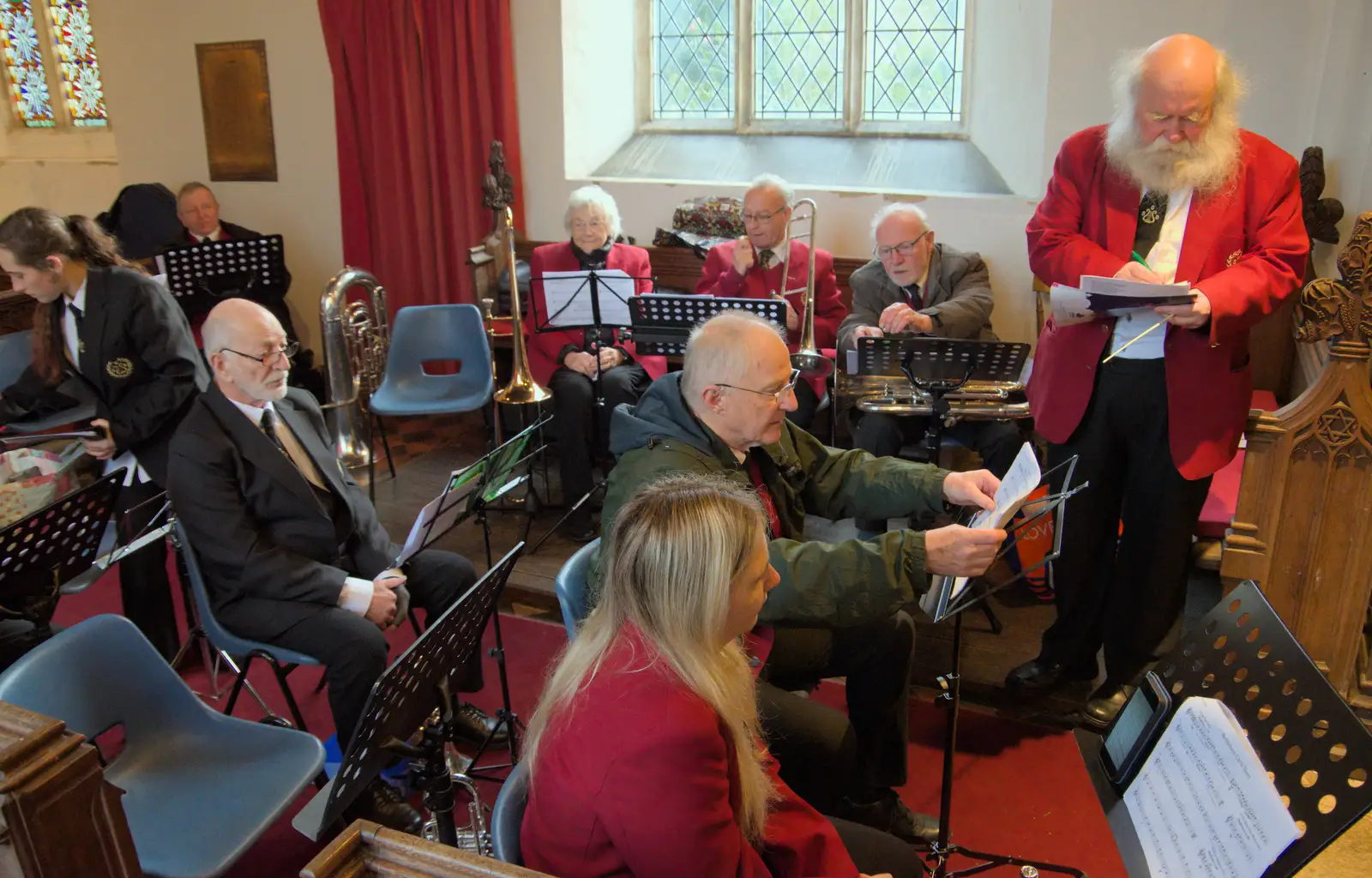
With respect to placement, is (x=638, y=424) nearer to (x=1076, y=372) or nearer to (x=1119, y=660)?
(x=1076, y=372)

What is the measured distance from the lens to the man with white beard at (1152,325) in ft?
8.10

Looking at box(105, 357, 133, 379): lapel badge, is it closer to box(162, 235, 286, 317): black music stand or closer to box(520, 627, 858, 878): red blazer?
box(162, 235, 286, 317): black music stand

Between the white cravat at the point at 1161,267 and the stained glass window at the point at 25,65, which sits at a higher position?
the stained glass window at the point at 25,65

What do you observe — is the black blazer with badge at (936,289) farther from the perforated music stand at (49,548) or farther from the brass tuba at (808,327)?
the perforated music stand at (49,548)

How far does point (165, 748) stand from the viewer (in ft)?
7.06

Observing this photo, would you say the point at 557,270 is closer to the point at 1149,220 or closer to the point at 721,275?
the point at 721,275

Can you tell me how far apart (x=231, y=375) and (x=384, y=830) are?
1806 mm

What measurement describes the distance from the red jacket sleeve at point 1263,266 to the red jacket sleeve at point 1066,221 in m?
0.28

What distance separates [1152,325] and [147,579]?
10.0ft

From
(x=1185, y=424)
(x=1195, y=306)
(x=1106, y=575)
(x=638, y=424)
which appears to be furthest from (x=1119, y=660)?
(x=638, y=424)

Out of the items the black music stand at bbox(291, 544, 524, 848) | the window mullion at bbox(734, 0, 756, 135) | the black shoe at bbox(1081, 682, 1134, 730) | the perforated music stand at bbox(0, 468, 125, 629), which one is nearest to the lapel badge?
the perforated music stand at bbox(0, 468, 125, 629)

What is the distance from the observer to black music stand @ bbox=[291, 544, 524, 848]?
1.72 m

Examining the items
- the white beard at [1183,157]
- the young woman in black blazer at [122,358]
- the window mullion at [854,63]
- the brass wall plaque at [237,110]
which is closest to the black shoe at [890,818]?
the white beard at [1183,157]

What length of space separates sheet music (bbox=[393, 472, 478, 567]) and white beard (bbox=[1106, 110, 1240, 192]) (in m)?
1.92
